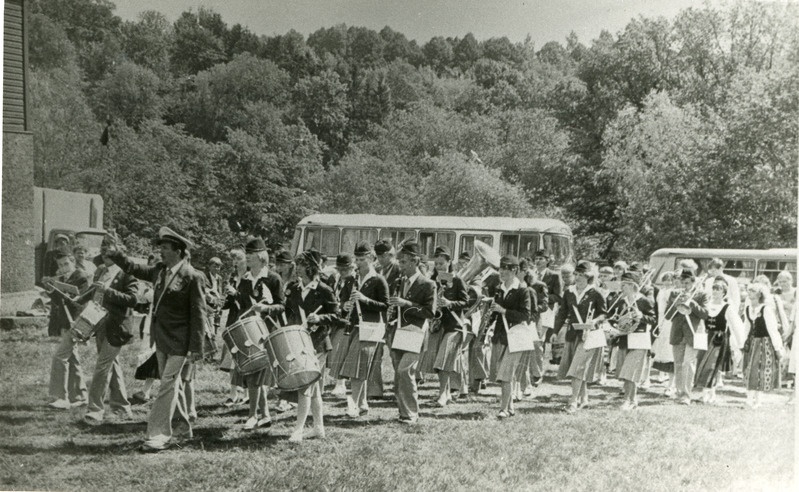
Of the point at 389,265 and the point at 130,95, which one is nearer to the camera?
the point at 130,95

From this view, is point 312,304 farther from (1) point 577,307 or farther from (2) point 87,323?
(1) point 577,307

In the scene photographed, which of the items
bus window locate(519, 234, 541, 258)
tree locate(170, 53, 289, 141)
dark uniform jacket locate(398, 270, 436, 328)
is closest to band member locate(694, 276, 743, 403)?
bus window locate(519, 234, 541, 258)

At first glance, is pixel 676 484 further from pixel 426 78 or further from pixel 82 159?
pixel 82 159

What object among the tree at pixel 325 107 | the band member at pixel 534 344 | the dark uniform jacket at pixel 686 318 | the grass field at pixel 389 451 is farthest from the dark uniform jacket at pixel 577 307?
the tree at pixel 325 107

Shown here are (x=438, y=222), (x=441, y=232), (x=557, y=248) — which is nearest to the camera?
(x=557, y=248)

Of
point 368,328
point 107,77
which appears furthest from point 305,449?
point 107,77

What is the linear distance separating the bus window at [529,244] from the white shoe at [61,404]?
651 centimetres

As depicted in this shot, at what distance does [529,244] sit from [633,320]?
9.83ft

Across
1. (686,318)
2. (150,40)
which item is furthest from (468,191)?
(150,40)

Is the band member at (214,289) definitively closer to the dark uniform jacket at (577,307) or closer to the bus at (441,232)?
the bus at (441,232)

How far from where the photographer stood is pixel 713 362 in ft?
30.1

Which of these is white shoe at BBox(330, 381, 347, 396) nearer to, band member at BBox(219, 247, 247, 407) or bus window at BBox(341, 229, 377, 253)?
band member at BBox(219, 247, 247, 407)

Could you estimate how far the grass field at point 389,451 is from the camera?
21.7ft

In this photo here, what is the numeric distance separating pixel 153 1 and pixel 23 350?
3.74 m
